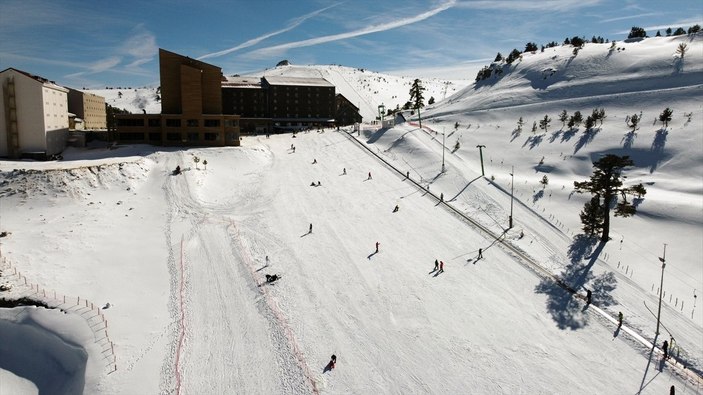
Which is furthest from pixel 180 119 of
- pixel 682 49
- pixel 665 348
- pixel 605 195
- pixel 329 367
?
pixel 682 49

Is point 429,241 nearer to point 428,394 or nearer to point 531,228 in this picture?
point 531,228

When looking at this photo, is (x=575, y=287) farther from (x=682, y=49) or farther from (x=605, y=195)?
(x=682, y=49)

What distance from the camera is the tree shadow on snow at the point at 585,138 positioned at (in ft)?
225

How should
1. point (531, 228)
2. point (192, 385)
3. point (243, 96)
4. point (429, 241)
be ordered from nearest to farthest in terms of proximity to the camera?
point (192, 385)
point (429, 241)
point (531, 228)
point (243, 96)

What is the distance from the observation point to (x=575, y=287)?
36719mm

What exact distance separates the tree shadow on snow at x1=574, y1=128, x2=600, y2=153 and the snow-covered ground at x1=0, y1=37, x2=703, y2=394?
0.42 m

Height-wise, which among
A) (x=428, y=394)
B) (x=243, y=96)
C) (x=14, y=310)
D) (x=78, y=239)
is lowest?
(x=428, y=394)

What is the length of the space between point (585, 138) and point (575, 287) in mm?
42530

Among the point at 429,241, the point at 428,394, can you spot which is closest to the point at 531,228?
the point at 429,241

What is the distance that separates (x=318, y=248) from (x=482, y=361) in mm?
18544

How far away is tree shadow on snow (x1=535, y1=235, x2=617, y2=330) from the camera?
3228 centimetres

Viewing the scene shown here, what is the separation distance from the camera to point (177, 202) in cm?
4875

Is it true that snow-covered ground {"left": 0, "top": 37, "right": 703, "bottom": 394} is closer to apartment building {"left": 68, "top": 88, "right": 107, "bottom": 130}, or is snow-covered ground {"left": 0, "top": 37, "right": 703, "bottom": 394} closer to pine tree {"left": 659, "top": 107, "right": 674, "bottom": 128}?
pine tree {"left": 659, "top": 107, "right": 674, "bottom": 128}

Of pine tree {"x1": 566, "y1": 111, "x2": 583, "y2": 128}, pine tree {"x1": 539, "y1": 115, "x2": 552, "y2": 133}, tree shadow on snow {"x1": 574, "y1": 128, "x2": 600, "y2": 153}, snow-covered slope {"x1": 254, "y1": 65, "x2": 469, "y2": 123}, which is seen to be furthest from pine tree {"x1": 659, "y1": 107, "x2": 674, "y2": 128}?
snow-covered slope {"x1": 254, "y1": 65, "x2": 469, "y2": 123}
